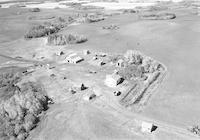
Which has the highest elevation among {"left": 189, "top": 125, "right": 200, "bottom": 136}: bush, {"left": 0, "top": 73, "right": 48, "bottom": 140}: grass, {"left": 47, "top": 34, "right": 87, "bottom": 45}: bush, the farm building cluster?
{"left": 47, "top": 34, "right": 87, "bottom": 45}: bush

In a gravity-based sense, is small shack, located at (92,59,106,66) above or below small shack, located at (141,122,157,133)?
above

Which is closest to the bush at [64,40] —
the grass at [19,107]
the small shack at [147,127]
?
the grass at [19,107]

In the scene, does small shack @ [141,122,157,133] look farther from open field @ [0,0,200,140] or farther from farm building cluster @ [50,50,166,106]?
farm building cluster @ [50,50,166,106]

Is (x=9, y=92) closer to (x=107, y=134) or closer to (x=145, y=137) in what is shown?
(x=107, y=134)

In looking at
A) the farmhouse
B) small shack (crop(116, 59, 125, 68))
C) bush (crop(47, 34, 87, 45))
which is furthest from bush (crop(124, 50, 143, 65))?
bush (crop(47, 34, 87, 45))

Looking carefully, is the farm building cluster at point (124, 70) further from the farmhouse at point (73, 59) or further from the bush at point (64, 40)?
the bush at point (64, 40)

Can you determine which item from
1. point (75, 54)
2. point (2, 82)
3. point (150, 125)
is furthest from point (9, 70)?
point (150, 125)

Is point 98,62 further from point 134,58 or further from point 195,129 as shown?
point 195,129

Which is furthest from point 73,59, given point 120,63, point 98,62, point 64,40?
point 64,40

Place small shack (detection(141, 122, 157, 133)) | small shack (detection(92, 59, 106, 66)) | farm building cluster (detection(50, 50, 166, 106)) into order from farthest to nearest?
small shack (detection(92, 59, 106, 66)), farm building cluster (detection(50, 50, 166, 106)), small shack (detection(141, 122, 157, 133))
